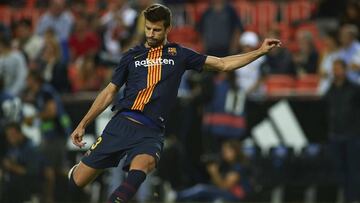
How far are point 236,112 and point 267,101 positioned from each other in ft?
2.41

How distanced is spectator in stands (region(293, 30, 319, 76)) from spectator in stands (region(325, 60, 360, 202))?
284 cm

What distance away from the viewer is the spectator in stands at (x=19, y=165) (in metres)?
16.3

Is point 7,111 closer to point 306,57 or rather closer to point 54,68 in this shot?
point 54,68

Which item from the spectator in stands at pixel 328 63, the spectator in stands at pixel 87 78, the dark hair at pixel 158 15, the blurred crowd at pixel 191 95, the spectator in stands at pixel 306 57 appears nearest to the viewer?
the dark hair at pixel 158 15

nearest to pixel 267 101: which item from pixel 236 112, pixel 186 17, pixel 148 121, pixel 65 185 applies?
pixel 236 112

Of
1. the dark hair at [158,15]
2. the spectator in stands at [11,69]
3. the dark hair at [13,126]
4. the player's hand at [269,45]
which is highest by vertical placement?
the dark hair at [158,15]

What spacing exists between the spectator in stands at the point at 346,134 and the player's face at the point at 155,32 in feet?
20.9

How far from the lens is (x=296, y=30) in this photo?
22.4 meters

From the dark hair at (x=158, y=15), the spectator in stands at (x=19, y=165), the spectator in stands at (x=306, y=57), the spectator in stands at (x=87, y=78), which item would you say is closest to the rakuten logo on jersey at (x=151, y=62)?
the dark hair at (x=158, y=15)

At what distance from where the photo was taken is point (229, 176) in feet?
55.2

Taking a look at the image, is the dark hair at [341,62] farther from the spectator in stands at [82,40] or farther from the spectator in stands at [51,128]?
the spectator in stands at [82,40]

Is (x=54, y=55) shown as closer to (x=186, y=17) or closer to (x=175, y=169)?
(x=175, y=169)

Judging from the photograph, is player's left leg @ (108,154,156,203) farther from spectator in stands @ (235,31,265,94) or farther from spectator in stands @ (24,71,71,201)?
spectator in stands @ (235,31,265,94)

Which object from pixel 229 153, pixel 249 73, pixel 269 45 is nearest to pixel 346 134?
pixel 229 153
